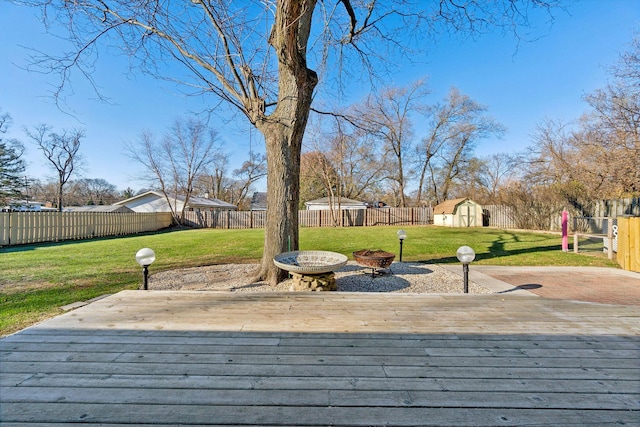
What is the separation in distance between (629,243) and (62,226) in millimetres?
20505

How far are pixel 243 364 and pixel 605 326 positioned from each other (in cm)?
328

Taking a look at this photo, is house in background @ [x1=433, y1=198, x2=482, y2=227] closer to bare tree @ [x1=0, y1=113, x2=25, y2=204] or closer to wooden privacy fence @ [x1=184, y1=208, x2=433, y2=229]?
wooden privacy fence @ [x1=184, y1=208, x2=433, y2=229]

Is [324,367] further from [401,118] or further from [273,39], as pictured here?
[401,118]

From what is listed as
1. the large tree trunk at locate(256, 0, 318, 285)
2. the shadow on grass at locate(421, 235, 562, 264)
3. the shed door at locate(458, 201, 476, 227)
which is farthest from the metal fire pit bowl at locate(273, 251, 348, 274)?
the shed door at locate(458, 201, 476, 227)

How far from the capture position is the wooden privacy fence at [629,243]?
5.48 metres

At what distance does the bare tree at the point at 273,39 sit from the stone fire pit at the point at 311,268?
0.43m

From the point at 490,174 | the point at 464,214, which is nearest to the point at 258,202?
the point at 464,214

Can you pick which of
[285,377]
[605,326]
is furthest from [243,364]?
[605,326]

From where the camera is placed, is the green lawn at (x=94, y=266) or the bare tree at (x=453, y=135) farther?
the bare tree at (x=453, y=135)

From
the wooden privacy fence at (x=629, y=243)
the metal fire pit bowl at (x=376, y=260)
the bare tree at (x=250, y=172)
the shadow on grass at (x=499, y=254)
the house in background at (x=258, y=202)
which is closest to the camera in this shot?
the metal fire pit bowl at (x=376, y=260)

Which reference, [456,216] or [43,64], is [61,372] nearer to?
[43,64]

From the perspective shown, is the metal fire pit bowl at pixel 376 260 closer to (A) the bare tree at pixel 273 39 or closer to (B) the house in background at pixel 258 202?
(A) the bare tree at pixel 273 39

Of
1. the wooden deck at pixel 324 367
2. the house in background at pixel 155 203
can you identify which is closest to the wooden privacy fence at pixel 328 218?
the house in background at pixel 155 203

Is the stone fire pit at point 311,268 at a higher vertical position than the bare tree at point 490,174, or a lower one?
lower
